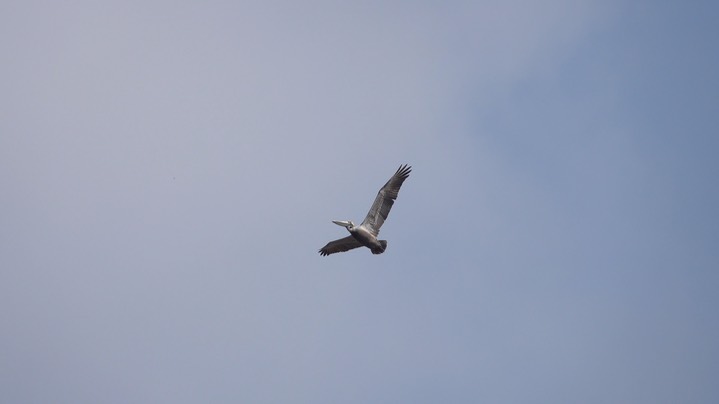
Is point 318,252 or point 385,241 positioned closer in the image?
point 385,241

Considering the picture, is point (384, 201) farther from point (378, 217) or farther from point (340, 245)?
point (340, 245)

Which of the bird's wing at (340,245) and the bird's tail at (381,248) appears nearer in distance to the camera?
the bird's tail at (381,248)

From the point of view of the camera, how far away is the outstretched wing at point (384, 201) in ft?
167

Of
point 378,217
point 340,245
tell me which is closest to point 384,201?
point 378,217

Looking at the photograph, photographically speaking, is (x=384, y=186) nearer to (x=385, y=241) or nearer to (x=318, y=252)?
(x=385, y=241)

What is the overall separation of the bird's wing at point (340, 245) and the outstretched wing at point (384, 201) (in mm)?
1759

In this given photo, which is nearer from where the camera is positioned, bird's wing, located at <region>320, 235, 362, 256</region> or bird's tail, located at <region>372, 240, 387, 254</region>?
bird's tail, located at <region>372, 240, 387, 254</region>

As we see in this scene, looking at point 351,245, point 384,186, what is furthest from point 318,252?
point 384,186

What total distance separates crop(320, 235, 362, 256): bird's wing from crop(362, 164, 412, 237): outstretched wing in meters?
1.76

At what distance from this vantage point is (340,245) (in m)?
53.7

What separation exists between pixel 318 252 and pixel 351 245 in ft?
7.00

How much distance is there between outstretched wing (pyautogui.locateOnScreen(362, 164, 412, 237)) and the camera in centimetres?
5084

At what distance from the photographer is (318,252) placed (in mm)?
54688

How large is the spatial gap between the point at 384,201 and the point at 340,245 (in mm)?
4150
